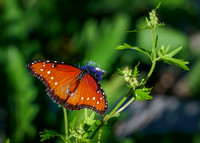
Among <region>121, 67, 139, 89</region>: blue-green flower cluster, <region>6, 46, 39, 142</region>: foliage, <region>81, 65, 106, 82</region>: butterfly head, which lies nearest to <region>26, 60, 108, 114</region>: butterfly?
<region>81, 65, 106, 82</region>: butterfly head

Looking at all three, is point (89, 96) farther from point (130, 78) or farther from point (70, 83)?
point (130, 78)

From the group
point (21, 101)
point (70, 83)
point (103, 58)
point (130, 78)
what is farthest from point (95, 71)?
point (103, 58)

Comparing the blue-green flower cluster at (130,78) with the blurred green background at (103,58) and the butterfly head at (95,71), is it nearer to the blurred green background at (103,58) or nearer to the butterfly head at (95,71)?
the butterfly head at (95,71)

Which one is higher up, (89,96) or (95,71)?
(95,71)

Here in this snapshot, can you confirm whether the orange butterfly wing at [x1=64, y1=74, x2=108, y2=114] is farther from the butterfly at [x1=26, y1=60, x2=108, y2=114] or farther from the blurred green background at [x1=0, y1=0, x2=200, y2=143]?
the blurred green background at [x1=0, y1=0, x2=200, y2=143]

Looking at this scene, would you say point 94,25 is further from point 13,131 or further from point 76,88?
point 76,88
